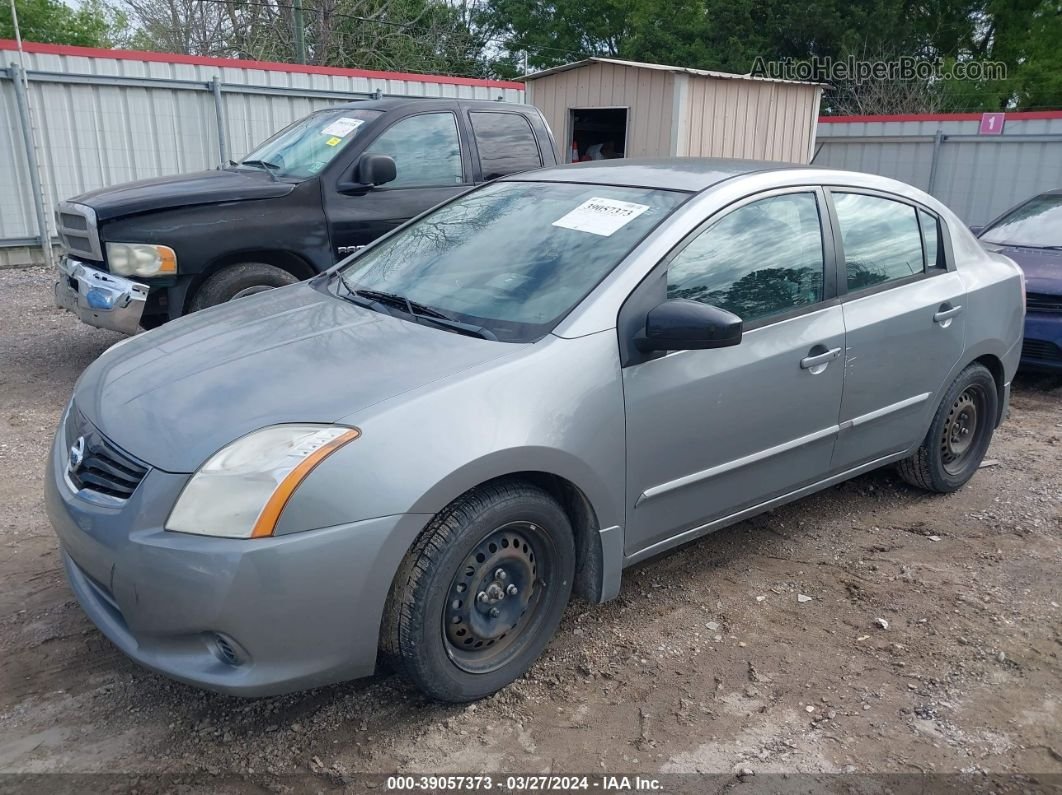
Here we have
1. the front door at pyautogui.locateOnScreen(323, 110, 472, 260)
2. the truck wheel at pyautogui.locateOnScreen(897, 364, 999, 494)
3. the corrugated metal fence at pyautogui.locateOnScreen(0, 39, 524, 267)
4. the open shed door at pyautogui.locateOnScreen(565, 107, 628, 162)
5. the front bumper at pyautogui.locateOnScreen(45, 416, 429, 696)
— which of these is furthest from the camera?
the open shed door at pyautogui.locateOnScreen(565, 107, 628, 162)

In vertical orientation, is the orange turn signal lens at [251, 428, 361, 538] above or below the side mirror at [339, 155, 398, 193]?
below

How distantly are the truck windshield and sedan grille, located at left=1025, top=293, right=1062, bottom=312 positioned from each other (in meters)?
5.03

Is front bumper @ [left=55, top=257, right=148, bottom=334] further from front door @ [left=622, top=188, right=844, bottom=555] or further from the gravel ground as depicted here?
front door @ [left=622, top=188, right=844, bottom=555]

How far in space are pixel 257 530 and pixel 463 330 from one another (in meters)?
1.02

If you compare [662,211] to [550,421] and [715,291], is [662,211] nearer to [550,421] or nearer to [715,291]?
[715,291]

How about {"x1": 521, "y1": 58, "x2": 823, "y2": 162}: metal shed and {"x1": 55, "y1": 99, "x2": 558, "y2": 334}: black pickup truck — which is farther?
{"x1": 521, "y1": 58, "x2": 823, "y2": 162}: metal shed

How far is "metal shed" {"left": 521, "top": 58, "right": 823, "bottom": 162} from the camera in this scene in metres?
12.6

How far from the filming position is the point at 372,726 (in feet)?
9.03

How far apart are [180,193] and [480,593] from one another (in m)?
4.09

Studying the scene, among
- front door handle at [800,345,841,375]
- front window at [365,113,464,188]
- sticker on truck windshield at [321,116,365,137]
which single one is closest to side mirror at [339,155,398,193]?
front window at [365,113,464,188]

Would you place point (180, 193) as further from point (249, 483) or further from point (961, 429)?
point (961, 429)

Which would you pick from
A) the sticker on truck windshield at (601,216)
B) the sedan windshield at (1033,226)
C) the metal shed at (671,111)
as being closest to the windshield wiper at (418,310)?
the sticker on truck windshield at (601,216)

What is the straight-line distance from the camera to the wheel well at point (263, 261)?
18.9ft

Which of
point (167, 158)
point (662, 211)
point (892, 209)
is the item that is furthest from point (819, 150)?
point (662, 211)
